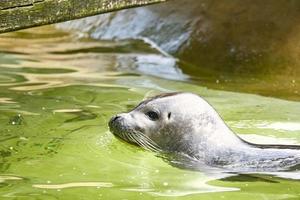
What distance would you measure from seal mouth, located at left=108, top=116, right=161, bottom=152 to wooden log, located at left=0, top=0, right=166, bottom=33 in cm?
118

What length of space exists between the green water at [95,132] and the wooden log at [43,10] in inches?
27.3

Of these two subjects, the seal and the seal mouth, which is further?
the seal mouth

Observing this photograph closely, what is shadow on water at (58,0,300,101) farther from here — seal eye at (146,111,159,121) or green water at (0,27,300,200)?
seal eye at (146,111,159,121)

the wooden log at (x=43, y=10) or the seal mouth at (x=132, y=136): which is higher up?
the wooden log at (x=43, y=10)

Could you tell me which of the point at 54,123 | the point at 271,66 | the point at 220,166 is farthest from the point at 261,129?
the point at 271,66

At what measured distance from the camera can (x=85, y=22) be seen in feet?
38.9

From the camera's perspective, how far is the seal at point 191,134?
5.05 m

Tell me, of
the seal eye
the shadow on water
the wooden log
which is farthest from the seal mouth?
the shadow on water

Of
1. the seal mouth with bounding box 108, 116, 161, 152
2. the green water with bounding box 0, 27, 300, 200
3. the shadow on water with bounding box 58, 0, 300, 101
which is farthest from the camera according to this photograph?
the shadow on water with bounding box 58, 0, 300, 101

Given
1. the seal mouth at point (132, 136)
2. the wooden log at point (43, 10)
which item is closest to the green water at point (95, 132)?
the seal mouth at point (132, 136)

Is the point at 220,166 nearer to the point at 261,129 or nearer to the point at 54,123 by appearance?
the point at 261,129

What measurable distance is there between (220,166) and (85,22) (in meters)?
7.05

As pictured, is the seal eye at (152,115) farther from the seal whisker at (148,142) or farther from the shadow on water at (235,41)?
the shadow on water at (235,41)

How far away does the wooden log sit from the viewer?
6.19 metres
